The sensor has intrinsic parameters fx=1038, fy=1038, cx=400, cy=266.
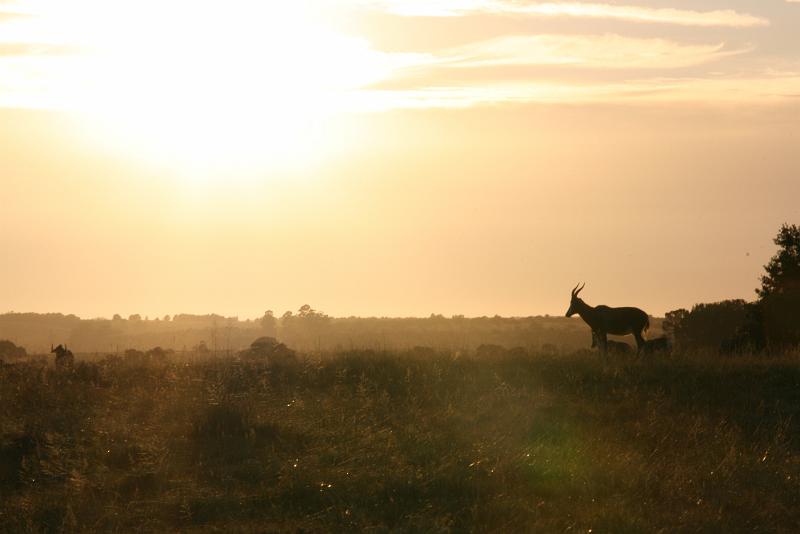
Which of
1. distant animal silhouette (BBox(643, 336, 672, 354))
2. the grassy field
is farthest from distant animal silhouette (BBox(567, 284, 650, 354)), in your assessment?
the grassy field

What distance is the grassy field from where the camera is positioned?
11.8m

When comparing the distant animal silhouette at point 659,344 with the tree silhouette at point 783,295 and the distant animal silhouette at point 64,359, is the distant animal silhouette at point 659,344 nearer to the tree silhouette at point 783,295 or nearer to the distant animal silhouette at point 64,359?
the tree silhouette at point 783,295

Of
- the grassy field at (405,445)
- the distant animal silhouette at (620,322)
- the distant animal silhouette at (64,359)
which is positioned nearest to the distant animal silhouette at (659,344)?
the distant animal silhouette at (620,322)

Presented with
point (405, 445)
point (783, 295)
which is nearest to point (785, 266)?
point (783, 295)

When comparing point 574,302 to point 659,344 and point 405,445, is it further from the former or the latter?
point 405,445

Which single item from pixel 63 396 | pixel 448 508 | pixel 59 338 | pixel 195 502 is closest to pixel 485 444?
pixel 448 508

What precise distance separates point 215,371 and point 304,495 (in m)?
7.61

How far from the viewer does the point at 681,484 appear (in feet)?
42.4

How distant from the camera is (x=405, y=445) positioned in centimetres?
1463

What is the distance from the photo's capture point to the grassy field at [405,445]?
466 inches

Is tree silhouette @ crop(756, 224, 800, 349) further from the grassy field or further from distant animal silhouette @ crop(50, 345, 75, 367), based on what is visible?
distant animal silhouette @ crop(50, 345, 75, 367)

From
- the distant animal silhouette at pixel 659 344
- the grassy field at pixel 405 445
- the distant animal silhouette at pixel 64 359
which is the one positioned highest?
the distant animal silhouette at pixel 659 344

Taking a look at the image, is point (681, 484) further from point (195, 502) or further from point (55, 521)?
point (55, 521)

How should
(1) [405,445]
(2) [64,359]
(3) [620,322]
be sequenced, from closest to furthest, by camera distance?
1. (1) [405,445]
2. (2) [64,359]
3. (3) [620,322]
